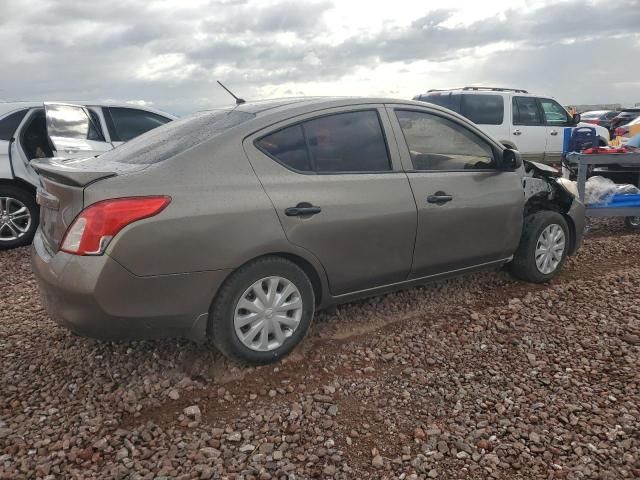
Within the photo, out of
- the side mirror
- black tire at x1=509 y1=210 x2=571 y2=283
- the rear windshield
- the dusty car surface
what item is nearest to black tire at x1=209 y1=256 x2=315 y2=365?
the dusty car surface

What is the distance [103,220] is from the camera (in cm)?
270

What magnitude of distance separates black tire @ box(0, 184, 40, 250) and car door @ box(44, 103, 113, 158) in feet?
2.39

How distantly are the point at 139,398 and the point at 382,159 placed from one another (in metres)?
2.12

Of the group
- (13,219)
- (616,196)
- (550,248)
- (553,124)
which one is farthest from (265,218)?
(553,124)

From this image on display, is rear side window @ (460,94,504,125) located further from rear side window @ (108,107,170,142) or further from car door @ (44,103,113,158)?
car door @ (44,103,113,158)

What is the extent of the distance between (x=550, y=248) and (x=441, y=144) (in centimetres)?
154

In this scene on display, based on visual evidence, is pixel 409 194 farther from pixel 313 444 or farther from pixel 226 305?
pixel 313 444

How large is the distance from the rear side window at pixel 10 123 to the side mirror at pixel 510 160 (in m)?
5.62

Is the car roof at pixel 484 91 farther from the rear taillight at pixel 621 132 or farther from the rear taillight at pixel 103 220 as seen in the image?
A: the rear taillight at pixel 103 220

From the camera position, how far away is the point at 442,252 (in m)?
3.91

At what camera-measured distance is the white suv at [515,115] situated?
11367 mm

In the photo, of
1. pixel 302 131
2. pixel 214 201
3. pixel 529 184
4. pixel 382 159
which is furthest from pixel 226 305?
pixel 529 184

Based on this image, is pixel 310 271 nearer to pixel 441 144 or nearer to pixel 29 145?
pixel 441 144

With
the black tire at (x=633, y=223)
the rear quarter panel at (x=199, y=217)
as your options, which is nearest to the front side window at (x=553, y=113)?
the black tire at (x=633, y=223)
